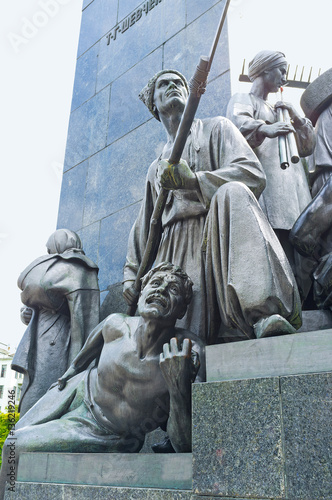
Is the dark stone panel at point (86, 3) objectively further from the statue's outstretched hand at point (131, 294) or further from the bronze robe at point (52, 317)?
the statue's outstretched hand at point (131, 294)

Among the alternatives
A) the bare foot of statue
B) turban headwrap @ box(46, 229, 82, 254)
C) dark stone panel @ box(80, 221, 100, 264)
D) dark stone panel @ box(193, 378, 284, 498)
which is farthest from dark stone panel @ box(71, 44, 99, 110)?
dark stone panel @ box(193, 378, 284, 498)

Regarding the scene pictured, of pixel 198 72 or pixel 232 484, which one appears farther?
pixel 198 72

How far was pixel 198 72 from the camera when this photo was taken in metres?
3.55

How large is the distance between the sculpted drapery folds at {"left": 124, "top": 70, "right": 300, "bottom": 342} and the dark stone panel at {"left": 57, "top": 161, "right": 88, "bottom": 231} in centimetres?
358

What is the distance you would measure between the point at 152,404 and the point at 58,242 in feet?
12.0

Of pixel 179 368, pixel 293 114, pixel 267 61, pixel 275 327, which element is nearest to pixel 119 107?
pixel 267 61

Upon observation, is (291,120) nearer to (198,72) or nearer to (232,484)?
(198,72)

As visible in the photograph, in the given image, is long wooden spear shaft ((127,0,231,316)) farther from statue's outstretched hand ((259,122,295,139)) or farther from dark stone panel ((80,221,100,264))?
dark stone panel ((80,221,100,264))

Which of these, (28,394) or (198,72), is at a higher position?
(198,72)

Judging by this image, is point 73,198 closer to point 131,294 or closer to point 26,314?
point 26,314

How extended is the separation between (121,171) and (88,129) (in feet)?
6.18

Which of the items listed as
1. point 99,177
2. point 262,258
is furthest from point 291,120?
point 99,177

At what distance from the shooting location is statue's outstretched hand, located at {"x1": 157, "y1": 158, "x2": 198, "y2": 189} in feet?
14.0

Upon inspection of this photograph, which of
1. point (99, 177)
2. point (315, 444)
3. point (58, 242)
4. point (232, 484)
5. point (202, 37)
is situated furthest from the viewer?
point (99, 177)
